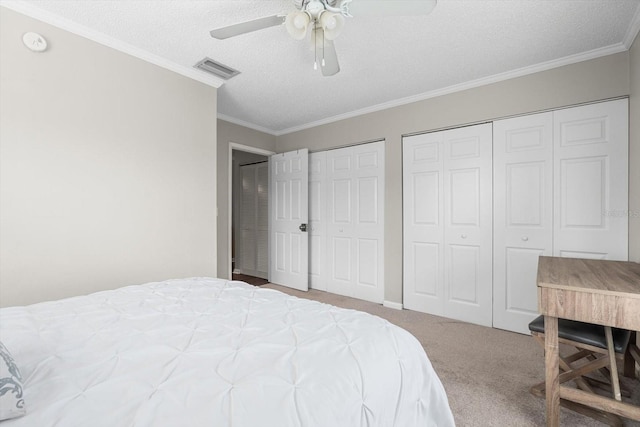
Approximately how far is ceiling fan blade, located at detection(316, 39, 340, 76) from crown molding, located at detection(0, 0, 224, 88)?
1509 millimetres

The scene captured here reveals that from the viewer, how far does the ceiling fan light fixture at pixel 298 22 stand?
153 centimetres

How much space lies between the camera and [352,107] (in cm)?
371

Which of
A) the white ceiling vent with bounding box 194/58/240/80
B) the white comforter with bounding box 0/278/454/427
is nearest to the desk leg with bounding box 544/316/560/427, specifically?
the white comforter with bounding box 0/278/454/427

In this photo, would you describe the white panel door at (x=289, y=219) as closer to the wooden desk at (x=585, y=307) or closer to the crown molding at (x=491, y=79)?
the crown molding at (x=491, y=79)

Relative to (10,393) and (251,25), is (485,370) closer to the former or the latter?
(10,393)

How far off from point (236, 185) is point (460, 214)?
4271 mm

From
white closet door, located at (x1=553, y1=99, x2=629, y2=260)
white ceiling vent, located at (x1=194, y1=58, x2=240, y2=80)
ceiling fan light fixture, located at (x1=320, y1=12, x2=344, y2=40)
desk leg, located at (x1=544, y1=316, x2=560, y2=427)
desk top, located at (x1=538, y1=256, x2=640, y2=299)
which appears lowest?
desk leg, located at (x1=544, y1=316, x2=560, y2=427)

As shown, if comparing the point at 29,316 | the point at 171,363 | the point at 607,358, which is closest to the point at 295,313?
the point at 171,363

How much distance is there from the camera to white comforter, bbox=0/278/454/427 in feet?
2.31

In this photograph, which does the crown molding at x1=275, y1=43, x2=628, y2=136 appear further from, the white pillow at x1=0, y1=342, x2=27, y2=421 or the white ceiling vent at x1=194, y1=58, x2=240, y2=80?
the white pillow at x1=0, y1=342, x2=27, y2=421

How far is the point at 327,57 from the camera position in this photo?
1851 mm

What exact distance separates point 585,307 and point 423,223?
2.01 meters

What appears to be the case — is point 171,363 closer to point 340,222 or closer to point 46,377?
point 46,377

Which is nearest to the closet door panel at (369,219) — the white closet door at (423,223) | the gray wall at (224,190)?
the white closet door at (423,223)
